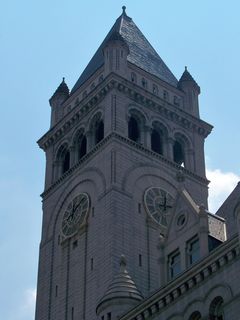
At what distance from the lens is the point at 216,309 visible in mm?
43250

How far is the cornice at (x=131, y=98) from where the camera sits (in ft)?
253

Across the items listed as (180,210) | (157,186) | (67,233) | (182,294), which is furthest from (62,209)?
(182,294)

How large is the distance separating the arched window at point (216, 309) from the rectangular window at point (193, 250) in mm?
4408

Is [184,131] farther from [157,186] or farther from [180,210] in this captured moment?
[180,210]

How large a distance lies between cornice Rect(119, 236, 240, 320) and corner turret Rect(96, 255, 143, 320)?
3.32 meters

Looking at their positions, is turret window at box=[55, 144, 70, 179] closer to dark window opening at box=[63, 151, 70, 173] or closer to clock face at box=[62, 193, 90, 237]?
dark window opening at box=[63, 151, 70, 173]

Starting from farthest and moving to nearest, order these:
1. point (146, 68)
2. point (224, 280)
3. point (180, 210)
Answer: point (146, 68)
point (180, 210)
point (224, 280)

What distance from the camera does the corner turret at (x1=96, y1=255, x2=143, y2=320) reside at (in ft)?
169

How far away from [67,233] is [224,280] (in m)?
31.3

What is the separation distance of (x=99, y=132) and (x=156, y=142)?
5131mm

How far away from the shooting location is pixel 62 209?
248 feet

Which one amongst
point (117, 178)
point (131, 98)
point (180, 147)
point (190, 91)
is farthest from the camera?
point (190, 91)

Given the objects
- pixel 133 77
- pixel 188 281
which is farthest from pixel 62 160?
pixel 188 281

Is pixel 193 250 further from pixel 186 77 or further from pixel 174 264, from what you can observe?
pixel 186 77
